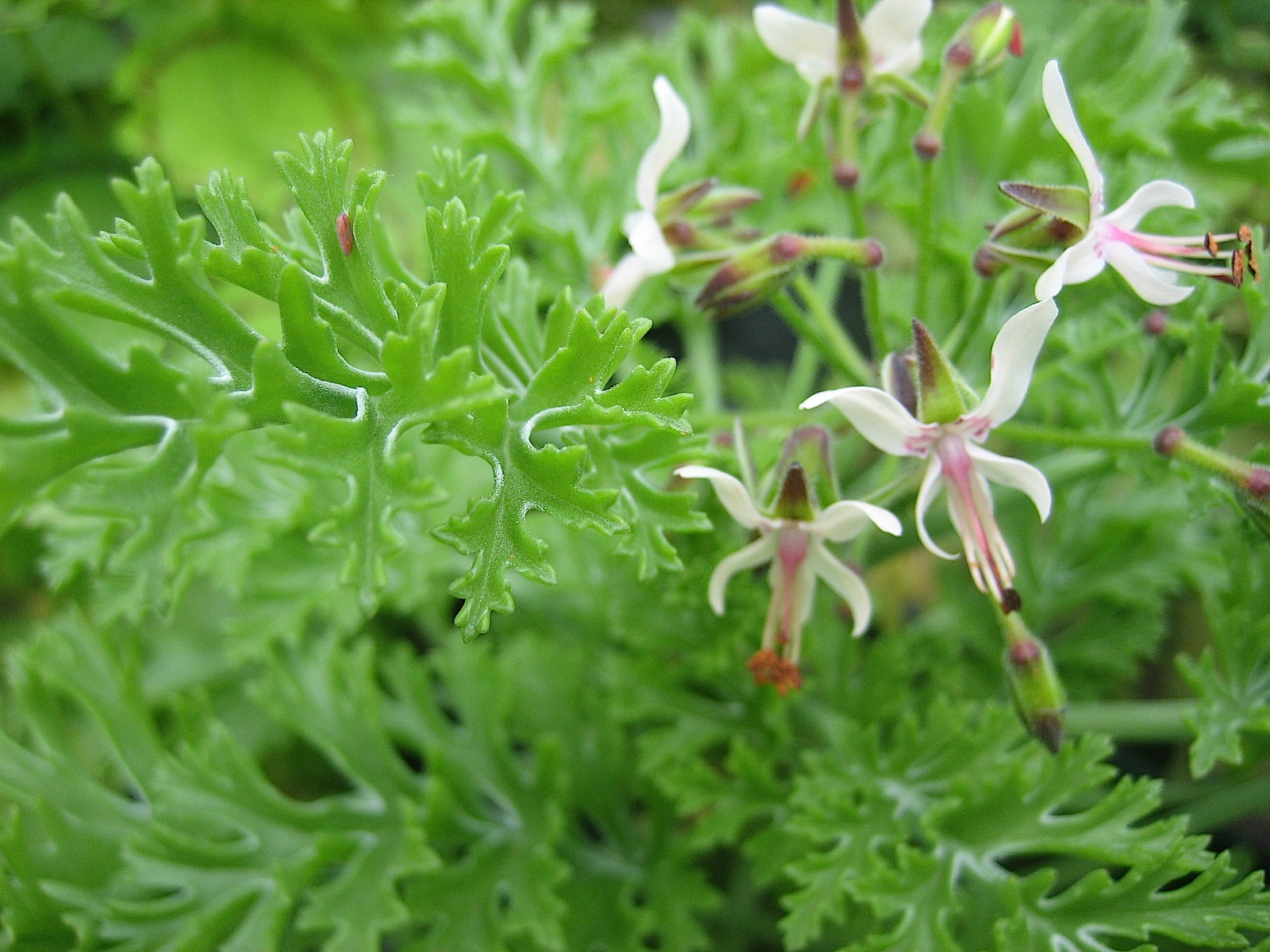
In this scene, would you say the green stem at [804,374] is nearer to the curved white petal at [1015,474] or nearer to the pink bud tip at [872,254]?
the pink bud tip at [872,254]

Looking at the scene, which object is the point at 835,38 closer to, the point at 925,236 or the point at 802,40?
the point at 802,40

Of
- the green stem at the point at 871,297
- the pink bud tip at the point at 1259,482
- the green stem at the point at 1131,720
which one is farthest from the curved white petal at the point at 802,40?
the green stem at the point at 1131,720

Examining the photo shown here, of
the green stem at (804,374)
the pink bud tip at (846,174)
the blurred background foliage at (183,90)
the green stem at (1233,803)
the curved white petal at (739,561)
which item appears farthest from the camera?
the blurred background foliage at (183,90)

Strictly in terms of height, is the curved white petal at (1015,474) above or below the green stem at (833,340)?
below

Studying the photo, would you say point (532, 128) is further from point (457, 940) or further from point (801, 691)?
point (457, 940)

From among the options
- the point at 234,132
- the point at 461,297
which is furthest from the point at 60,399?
the point at 234,132

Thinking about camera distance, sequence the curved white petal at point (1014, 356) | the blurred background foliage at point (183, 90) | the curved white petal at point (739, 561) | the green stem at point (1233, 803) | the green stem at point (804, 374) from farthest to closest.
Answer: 1. the blurred background foliage at point (183, 90)
2. the green stem at point (804, 374)
3. the green stem at point (1233, 803)
4. the curved white petal at point (739, 561)
5. the curved white petal at point (1014, 356)
